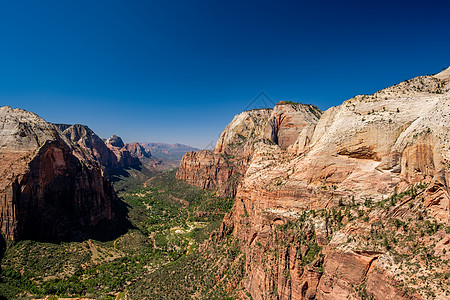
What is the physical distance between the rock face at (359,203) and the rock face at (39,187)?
68.4 meters

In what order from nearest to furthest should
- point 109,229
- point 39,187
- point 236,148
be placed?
point 39,187, point 109,229, point 236,148

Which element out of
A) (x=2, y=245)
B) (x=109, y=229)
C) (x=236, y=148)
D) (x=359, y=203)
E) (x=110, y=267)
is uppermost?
(x=236, y=148)

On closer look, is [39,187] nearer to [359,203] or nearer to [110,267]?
[110,267]

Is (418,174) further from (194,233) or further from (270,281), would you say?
(194,233)

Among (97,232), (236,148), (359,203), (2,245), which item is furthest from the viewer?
(236,148)

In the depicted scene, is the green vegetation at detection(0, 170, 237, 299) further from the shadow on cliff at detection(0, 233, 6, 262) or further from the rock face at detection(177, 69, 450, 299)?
the rock face at detection(177, 69, 450, 299)

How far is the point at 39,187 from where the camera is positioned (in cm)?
7012

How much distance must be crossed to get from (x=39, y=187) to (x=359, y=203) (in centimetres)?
9335

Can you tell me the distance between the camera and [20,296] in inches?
1874

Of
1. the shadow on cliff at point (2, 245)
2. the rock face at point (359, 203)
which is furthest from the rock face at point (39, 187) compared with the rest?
the rock face at point (359, 203)

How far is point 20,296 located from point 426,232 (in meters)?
79.2

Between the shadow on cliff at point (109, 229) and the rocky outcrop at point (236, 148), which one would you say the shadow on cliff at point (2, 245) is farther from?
the rocky outcrop at point (236, 148)

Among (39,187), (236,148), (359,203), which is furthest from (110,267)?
(236,148)

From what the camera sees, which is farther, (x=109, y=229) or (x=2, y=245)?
(x=109, y=229)
